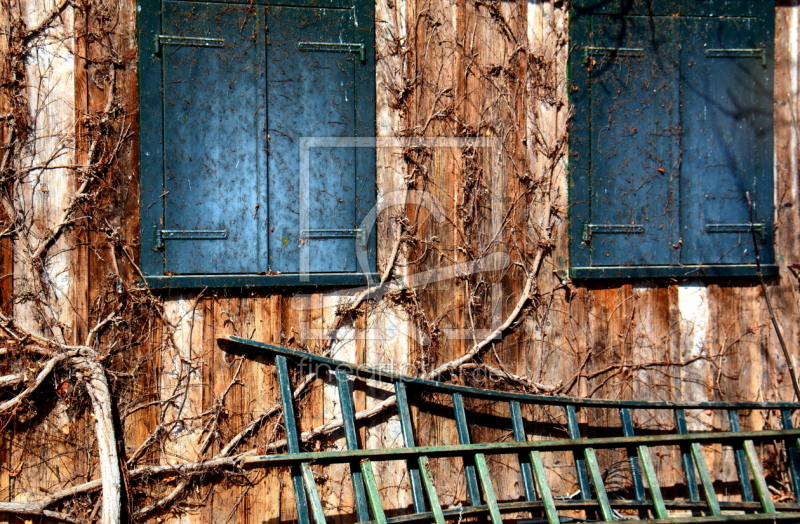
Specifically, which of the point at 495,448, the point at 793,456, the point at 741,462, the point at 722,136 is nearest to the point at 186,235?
the point at 495,448

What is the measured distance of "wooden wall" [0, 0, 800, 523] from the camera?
122 inches

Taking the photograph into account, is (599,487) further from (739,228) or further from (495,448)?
(739,228)

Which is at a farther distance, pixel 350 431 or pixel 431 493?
pixel 350 431

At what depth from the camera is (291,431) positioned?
2.96 metres

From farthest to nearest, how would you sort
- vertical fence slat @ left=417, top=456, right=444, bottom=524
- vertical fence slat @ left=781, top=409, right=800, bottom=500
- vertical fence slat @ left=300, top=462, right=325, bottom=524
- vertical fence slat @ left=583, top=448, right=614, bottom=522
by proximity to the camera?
vertical fence slat @ left=781, top=409, right=800, bottom=500 → vertical fence slat @ left=583, top=448, right=614, bottom=522 → vertical fence slat @ left=417, top=456, right=444, bottom=524 → vertical fence slat @ left=300, top=462, right=325, bottom=524

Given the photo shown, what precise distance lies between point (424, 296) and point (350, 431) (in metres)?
0.88

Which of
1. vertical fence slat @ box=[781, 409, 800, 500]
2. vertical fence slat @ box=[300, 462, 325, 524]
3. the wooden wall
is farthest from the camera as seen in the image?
vertical fence slat @ box=[781, 409, 800, 500]

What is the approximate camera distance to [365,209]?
3.35 metres

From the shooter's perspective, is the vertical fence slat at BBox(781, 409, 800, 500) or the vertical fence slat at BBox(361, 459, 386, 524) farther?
the vertical fence slat at BBox(781, 409, 800, 500)

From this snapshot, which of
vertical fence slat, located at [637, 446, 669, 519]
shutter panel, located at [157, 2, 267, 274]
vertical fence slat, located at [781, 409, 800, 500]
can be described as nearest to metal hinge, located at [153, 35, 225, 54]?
shutter panel, located at [157, 2, 267, 274]

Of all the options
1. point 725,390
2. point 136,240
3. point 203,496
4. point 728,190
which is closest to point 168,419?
point 203,496

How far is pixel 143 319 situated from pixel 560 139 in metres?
2.57

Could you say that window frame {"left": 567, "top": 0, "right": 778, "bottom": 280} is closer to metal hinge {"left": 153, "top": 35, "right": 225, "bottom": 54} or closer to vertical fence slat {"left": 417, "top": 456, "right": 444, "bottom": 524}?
vertical fence slat {"left": 417, "top": 456, "right": 444, "bottom": 524}

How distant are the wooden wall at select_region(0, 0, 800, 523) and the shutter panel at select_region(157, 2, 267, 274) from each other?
203 mm
